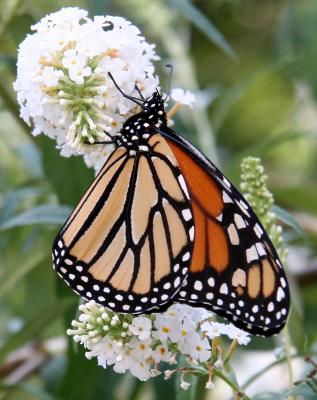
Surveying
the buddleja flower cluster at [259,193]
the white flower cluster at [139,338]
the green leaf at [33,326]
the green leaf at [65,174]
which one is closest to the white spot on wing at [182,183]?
the buddleja flower cluster at [259,193]

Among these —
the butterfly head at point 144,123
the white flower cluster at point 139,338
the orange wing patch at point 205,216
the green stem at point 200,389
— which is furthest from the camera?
the green stem at point 200,389

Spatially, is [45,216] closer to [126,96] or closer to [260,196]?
[126,96]

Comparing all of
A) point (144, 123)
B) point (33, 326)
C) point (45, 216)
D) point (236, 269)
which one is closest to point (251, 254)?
point (236, 269)

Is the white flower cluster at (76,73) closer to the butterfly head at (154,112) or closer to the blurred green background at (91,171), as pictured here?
the butterfly head at (154,112)

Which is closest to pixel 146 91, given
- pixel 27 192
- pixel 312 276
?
pixel 27 192

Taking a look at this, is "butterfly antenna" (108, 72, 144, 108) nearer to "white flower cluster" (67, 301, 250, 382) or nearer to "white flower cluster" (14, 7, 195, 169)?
"white flower cluster" (14, 7, 195, 169)

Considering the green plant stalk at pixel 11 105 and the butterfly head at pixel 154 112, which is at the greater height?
the green plant stalk at pixel 11 105
